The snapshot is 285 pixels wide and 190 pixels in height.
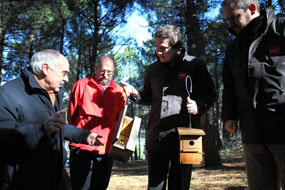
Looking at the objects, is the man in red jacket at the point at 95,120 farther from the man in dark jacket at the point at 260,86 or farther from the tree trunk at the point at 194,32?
the tree trunk at the point at 194,32

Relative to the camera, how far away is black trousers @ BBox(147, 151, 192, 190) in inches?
104

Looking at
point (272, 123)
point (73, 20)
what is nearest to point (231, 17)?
point (272, 123)

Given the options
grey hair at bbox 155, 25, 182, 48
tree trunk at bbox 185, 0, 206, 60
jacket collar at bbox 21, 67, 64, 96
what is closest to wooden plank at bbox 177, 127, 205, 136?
grey hair at bbox 155, 25, 182, 48

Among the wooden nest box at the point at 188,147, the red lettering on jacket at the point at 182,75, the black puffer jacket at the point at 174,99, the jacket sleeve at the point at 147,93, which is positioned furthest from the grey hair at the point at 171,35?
the wooden nest box at the point at 188,147

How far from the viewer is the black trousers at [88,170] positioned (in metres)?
3.55

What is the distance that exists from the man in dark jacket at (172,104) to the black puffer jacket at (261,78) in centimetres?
40

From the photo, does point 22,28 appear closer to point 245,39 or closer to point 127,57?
point 127,57

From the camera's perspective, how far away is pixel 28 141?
6.81ft

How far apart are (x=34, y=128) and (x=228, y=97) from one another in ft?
5.42

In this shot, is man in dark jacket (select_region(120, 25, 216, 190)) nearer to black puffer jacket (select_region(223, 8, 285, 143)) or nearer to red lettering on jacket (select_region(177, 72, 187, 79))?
red lettering on jacket (select_region(177, 72, 187, 79))

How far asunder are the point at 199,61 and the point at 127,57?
40.2 feet

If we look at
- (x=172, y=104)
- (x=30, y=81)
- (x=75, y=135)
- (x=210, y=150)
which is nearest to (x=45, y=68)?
(x=30, y=81)

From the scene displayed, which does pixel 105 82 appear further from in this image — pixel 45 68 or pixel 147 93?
pixel 45 68

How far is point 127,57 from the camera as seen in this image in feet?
49.1
